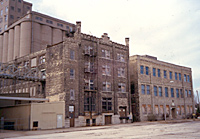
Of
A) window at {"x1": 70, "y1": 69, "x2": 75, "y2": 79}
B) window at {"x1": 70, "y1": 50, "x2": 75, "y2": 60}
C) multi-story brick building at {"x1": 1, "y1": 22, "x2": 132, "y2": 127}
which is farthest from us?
window at {"x1": 70, "y1": 50, "x2": 75, "y2": 60}

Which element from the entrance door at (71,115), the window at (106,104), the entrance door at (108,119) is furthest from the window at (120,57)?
the entrance door at (71,115)

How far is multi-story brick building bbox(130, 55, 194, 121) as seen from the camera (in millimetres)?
48641

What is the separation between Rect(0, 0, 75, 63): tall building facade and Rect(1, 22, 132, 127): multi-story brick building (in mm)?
14529

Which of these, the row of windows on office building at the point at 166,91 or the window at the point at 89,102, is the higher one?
the row of windows on office building at the point at 166,91

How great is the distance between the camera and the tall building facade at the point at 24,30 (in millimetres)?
61438

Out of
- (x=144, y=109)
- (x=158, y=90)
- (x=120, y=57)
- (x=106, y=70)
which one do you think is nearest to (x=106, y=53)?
(x=106, y=70)

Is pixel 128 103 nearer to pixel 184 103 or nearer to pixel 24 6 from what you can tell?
pixel 184 103

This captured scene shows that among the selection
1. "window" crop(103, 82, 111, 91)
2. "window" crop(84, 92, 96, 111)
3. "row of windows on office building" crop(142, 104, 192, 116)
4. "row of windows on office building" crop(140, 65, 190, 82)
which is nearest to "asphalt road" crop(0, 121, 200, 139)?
"window" crop(84, 92, 96, 111)

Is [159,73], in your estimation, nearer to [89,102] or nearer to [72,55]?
[89,102]

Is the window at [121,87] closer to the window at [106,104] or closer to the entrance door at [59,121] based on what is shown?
the window at [106,104]

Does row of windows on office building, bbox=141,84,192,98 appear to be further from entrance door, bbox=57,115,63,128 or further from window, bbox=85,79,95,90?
entrance door, bbox=57,115,63,128

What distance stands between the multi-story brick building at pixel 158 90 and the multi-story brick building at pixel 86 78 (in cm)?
327

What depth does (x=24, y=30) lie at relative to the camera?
61812mm

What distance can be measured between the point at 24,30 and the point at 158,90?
3845cm
